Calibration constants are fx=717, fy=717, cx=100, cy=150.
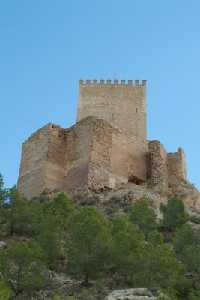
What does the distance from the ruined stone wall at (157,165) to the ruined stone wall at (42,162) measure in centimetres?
476

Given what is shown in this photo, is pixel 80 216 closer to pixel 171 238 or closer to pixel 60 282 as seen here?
pixel 60 282

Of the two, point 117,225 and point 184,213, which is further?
point 184,213

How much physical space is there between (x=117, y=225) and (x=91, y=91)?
792 inches

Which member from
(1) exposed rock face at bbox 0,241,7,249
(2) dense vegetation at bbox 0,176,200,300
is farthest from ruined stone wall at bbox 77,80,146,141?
(1) exposed rock face at bbox 0,241,7,249

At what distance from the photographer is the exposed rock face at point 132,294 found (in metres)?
15.9

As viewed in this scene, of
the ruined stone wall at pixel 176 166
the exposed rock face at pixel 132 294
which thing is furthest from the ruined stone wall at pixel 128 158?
the exposed rock face at pixel 132 294

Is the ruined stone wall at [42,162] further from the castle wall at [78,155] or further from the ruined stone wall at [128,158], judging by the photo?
the ruined stone wall at [128,158]

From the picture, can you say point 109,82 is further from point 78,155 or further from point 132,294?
point 132,294

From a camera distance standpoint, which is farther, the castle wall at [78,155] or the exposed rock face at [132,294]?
the castle wall at [78,155]

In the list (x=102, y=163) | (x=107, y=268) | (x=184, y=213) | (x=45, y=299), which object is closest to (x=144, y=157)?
(x=102, y=163)

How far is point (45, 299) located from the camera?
16734mm

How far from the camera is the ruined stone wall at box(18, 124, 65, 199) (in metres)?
33.3

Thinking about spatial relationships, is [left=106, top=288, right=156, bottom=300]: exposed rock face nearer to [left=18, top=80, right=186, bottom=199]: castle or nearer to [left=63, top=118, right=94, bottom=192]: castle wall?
[left=18, top=80, right=186, bottom=199]: castle

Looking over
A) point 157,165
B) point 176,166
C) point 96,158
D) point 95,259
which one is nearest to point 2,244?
point 95,259
